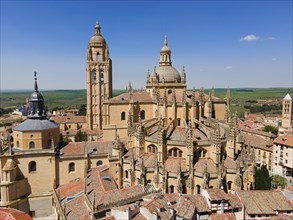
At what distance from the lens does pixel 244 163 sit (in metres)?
33.9

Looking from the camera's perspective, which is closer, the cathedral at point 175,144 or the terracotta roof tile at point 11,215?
the terracotta roof tile at point 11,215

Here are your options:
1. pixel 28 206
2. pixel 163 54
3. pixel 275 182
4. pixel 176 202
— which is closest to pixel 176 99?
pixel 163 54

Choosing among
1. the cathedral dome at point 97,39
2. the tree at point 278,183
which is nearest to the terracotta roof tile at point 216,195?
the tree at point 278,183

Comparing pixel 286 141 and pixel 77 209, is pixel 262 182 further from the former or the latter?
pixel 77 209

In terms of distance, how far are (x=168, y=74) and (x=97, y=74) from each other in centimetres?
2369

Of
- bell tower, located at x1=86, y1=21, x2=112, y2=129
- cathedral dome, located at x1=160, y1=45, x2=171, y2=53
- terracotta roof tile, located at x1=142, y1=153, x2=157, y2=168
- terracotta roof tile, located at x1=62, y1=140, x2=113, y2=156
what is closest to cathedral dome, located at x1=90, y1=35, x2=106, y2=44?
bell tower, located at x1=86, y1=21, x2=112, y2=129

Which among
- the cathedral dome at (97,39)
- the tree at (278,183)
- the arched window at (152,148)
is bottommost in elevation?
the tree at (278,183)

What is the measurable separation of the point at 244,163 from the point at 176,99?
51.0 feet

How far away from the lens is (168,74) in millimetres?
50688

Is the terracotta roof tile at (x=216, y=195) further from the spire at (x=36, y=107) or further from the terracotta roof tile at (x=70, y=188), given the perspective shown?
the spire at (x=36, y=107)

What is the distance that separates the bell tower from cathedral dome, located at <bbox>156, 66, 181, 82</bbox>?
1984cm

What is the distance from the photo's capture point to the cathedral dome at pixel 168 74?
1978 inches

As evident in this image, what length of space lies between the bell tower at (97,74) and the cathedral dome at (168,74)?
1984cm

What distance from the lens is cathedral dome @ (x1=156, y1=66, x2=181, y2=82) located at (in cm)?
5024
